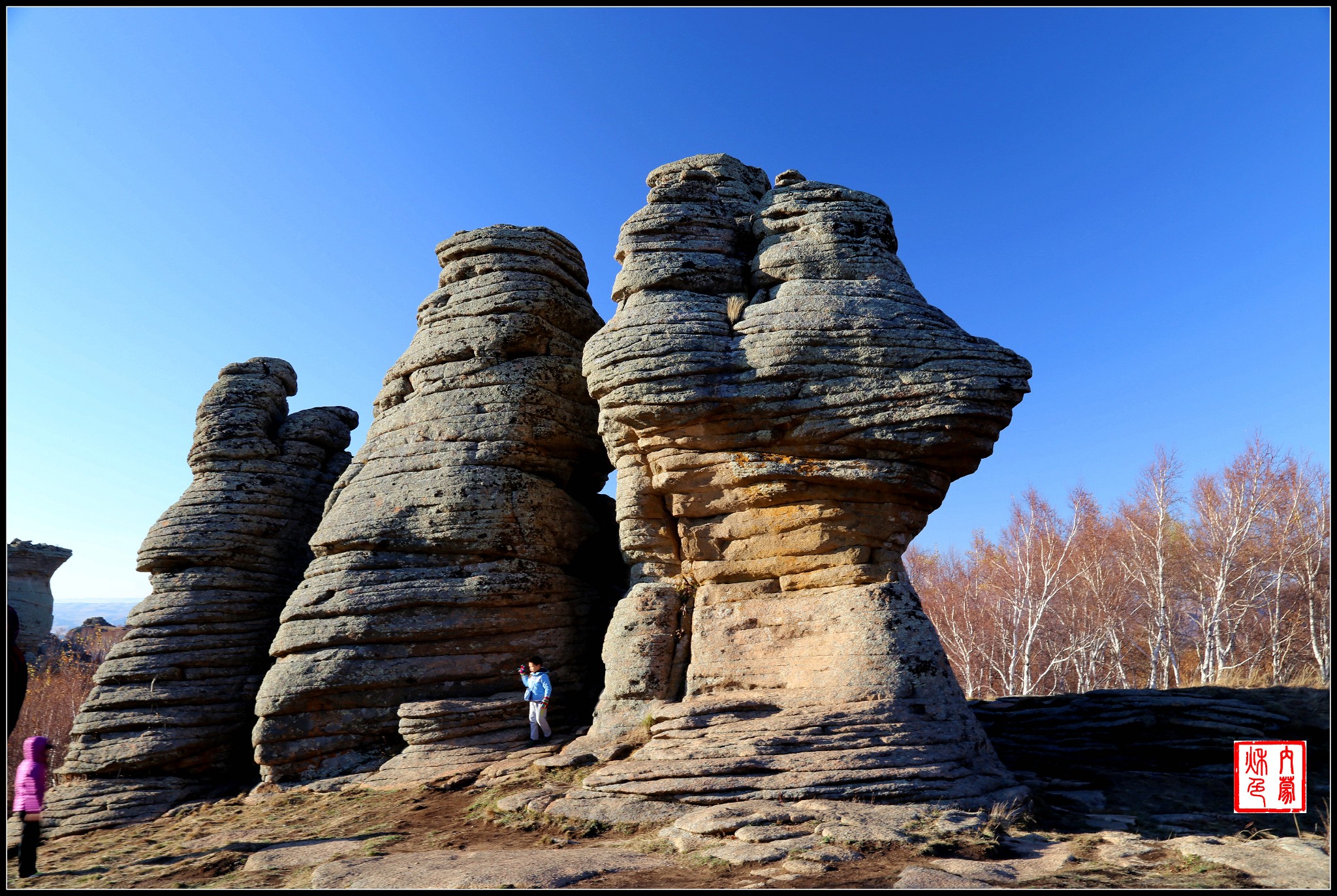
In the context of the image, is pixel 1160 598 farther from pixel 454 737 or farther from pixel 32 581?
pixel 32 581

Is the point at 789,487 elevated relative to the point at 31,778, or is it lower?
elevated

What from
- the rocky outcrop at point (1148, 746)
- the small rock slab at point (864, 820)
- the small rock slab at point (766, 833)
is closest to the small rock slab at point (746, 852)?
the small rock slab at point (766, 833)

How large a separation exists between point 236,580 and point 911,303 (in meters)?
18.6

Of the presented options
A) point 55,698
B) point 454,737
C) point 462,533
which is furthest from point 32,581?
point 454,737

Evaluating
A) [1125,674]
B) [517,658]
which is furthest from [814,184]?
[1125,674]

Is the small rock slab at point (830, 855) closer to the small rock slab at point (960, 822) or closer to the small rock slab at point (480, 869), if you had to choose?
the small rock slab at point (960, 822)

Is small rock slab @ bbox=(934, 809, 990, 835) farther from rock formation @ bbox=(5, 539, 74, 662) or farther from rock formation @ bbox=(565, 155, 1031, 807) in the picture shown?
rock formation @ bbox=(5, 539, 74, 662)

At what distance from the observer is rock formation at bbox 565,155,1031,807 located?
12.5 m

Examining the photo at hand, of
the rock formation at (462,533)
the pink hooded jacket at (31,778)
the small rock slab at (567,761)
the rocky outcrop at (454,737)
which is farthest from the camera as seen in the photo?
the rock formation at (462,533)

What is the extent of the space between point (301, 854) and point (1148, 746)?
16408 millimetres

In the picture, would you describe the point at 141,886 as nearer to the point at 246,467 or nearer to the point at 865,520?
the point at 865,520

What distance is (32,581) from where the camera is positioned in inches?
1730

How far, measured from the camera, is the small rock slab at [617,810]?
34.3ft

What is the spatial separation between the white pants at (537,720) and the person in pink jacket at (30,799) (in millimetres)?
7665
